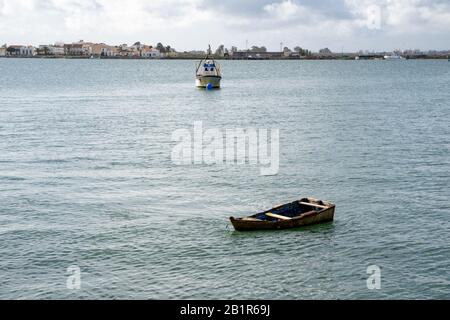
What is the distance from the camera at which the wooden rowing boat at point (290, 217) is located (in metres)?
35.3

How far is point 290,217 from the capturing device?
121 feet

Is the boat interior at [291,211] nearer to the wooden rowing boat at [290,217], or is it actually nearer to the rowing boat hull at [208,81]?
the wooden rowing boat at [290,217]

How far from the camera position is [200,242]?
33656 mm

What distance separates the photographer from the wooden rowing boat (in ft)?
116

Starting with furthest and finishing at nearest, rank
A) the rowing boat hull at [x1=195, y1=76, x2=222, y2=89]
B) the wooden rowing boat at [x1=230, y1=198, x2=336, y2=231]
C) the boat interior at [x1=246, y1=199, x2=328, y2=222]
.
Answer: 1. the rowing boat hull at [x1=195, y1=76, x2=222, y2=89]
2. the boat interior at [x1=246, y1=199, x2=328, y2=222]
3. the wooden rowing boat at [x1=230, y1=198, x2=336, y2=231]

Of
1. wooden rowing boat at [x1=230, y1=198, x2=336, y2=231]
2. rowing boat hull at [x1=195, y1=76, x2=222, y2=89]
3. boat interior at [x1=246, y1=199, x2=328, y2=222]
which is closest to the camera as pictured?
wooden rowing boat at [x1=230, y1=198, x2=336, y2=231]

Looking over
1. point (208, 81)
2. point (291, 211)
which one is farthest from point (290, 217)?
point (208, 81)

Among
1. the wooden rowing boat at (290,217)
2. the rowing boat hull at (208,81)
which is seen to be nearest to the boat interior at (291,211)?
the wooden rowing boat at (290,217)

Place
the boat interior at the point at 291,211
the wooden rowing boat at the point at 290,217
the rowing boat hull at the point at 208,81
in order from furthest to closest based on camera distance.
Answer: the rowing boat hull at the point at 208,81
the boat interior at the point at 291,211
the wooden rowing boat at the point at 290,217

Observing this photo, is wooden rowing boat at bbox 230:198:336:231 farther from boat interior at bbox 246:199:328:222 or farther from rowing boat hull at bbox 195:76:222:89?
rowing boat hull at bbox 195:76:222:89

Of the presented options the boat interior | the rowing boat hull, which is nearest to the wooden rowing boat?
the boat interior

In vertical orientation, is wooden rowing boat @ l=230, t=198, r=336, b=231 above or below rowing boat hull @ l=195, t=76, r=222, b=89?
below
